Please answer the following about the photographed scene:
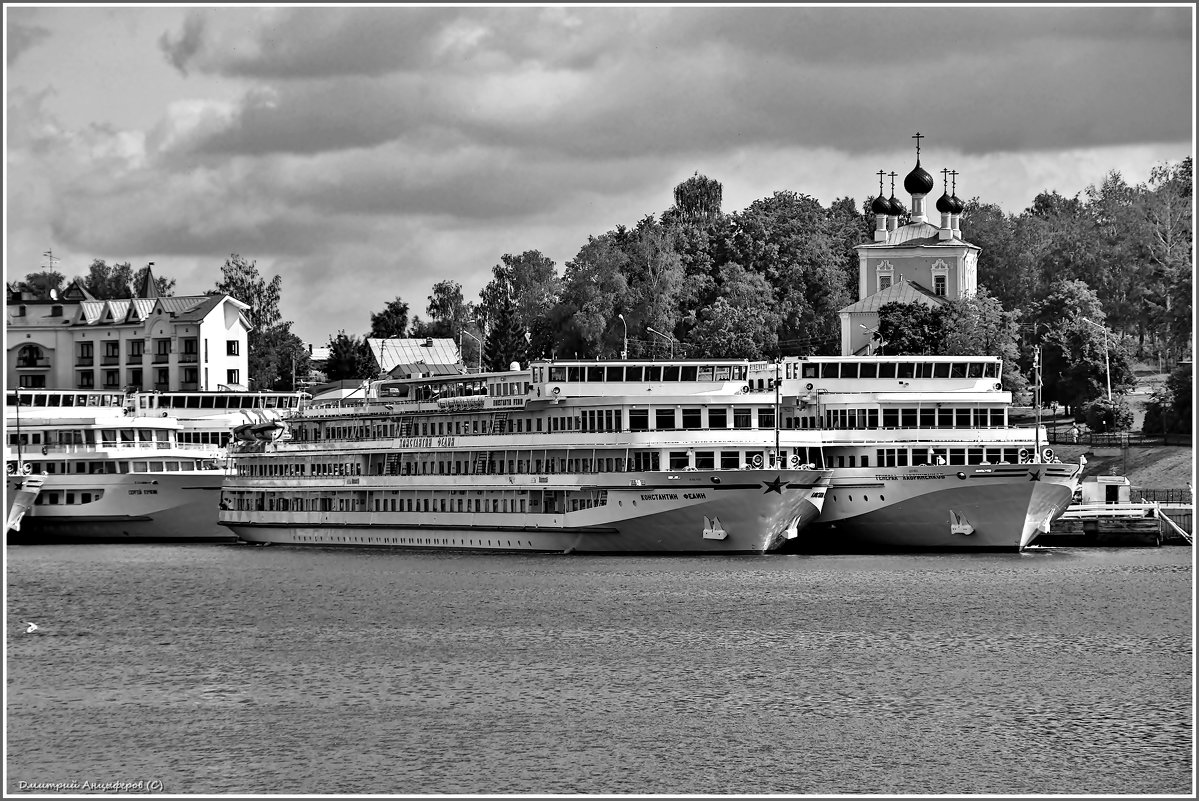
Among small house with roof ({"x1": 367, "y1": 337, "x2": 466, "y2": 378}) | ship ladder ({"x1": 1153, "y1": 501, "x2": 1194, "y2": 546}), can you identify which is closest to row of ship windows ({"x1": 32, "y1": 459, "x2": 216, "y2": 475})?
small house with roof ({"x1": 367, "y1": 337, "x2": 466, "y2": 378})

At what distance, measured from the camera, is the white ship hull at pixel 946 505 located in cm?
9450

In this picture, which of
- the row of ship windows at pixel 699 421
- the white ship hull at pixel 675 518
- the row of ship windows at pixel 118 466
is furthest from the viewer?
the row of ship windows at pixel 118 466

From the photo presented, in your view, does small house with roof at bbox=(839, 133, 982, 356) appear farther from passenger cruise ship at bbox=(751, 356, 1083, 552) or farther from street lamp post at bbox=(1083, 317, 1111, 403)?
passenger cruise ship at bbox=(751, 356, 1083, 552)

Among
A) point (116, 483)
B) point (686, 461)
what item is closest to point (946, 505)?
point (686, 461)

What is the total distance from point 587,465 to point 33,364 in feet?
300

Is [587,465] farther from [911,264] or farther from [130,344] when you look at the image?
[130,344]

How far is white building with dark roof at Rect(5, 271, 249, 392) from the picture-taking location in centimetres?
17125

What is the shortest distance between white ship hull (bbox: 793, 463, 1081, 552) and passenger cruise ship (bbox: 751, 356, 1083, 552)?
0.05 meters

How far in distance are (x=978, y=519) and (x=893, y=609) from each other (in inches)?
878

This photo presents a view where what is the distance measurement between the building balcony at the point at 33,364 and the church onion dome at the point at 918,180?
232 feet

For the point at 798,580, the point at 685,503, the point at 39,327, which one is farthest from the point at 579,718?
the point at 39,327

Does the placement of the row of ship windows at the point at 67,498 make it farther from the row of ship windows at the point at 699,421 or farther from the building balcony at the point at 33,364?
the building balcony at the point at 33,364

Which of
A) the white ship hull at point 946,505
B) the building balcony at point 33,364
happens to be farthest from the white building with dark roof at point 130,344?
the white ship hull at point 946,505

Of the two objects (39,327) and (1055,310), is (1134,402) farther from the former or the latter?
(39,327)
